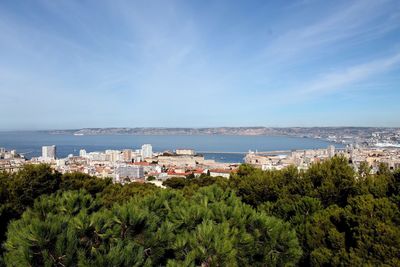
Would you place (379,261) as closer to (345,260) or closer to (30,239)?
(345,260)

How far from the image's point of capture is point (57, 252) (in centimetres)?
174

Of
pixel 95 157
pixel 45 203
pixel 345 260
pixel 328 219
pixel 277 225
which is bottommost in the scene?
pixel 95 157

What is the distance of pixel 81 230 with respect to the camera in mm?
2025

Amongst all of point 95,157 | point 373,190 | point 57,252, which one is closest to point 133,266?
point 57,252

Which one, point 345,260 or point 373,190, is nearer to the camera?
point 345,260

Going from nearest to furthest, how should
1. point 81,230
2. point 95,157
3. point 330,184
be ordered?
point 81,230 → point 330,184 → point 95,157

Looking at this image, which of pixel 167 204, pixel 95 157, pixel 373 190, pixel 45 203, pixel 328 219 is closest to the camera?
pixel 45 203

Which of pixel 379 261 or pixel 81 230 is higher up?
pixel 81 230

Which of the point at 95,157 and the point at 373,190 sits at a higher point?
the point at 373,190

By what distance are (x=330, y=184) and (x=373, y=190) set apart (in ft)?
2.50

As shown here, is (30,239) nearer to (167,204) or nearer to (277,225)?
(167,204)

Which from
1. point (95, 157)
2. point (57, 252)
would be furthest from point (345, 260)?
point (95, 157)

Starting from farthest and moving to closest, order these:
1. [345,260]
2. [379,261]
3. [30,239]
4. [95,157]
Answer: [95,157] < [345,260] < [379,261] < [30,239]

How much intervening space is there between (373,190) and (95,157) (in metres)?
65.0
